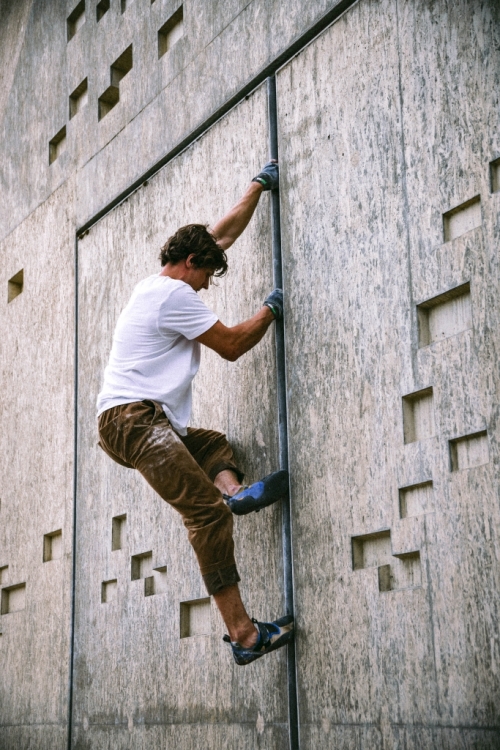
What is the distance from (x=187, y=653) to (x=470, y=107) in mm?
2877

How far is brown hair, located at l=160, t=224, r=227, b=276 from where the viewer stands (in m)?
4.66

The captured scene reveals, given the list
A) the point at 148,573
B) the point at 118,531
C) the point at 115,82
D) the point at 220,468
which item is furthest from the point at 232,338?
the point at 115,82

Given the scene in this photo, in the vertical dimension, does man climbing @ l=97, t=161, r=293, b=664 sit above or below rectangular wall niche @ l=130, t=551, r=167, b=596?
above

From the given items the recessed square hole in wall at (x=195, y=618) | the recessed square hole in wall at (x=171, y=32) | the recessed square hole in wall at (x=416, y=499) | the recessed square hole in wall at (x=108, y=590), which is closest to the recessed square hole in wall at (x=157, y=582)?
the recessed square hole in wall at (x=195, y=618)

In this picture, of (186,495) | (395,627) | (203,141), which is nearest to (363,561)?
(395,627)

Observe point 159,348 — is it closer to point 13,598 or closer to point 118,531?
point 118,531

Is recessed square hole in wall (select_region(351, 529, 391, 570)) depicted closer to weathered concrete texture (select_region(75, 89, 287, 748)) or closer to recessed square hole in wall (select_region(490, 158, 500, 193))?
weathered concrete texture (select_region(75, 89, 287, 748))

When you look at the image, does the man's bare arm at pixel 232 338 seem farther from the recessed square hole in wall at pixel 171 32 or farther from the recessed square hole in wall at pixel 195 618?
the recessed square hole in wall at pixel 171 32

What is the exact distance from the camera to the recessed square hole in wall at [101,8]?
672cm

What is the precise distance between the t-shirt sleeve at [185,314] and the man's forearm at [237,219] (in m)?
0.49

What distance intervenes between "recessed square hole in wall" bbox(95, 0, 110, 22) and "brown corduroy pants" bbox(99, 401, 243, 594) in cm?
333

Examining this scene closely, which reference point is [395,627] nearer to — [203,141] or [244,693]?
[244,693]

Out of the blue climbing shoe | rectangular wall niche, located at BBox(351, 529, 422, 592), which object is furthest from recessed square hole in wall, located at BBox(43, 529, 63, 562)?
rectangular wall niche, located at BBox(351, 529, 422, 592)

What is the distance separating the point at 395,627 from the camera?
12.5ft
